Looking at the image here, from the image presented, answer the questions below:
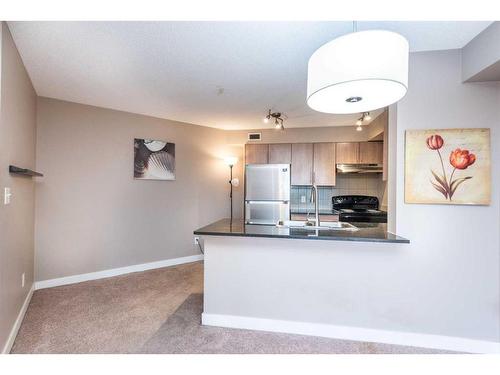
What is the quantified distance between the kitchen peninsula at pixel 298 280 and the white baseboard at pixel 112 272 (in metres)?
2.01

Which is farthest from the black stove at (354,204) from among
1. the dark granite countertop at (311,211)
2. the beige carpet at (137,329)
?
the beige carpet at (137,329)

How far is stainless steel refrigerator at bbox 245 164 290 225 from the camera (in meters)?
4.28

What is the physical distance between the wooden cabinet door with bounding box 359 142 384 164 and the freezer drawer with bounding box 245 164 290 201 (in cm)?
130

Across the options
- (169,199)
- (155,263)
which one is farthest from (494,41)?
(155,263)

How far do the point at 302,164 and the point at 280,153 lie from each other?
0.44m

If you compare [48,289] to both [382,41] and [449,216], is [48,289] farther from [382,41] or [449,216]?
[449,216]

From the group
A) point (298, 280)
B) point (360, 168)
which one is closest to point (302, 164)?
point (360, 168)

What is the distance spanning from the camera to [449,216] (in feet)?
6.91

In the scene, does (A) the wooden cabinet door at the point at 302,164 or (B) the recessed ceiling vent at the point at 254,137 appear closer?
(A) the wooden cabinet door at the point at 302,164

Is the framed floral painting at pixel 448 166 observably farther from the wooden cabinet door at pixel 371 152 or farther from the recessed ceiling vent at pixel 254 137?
the recessed ceiling vent at pixel 254 137

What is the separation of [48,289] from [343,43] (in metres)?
4.05

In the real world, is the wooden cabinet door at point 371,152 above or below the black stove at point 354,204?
above

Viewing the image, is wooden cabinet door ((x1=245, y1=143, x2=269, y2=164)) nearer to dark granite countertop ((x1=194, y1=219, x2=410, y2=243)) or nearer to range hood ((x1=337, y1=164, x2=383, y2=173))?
range hood ((x1=337, y1=164, x2=383, y2=173))

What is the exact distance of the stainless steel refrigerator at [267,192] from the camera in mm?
4277
